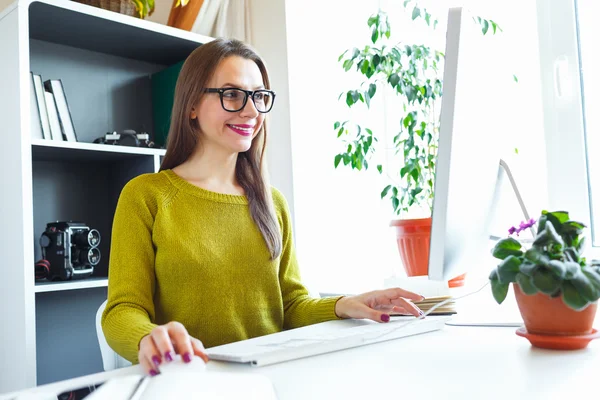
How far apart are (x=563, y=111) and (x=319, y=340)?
1.47m

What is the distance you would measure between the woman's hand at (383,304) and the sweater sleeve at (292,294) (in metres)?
0.11

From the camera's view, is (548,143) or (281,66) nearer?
(548,143)

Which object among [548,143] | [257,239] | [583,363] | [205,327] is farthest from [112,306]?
[548,143]

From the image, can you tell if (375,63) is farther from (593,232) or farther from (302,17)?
(593,232)

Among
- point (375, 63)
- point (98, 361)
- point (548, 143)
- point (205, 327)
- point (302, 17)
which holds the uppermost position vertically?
point (302, 17)

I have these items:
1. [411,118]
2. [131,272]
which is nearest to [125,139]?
Result: [411,118]

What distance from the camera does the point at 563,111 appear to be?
1.99 m

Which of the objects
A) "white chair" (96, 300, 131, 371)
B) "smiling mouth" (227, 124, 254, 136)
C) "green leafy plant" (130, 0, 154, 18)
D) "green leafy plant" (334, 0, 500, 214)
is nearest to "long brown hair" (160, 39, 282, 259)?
"smiling mouth" (227, 124, 254, 136)

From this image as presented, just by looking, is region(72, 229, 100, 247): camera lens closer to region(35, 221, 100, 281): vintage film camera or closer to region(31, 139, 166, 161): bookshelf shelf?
region(35, 221, 100, 281): vintage film camera

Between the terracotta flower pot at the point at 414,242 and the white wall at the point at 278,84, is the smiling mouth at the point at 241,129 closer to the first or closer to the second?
the terracotta flower pot at the point at 414,242

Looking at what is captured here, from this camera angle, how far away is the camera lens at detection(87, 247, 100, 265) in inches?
87.1

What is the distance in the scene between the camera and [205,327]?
1.36 meters

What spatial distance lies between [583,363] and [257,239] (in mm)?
848

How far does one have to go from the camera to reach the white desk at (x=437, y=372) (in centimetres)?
67
